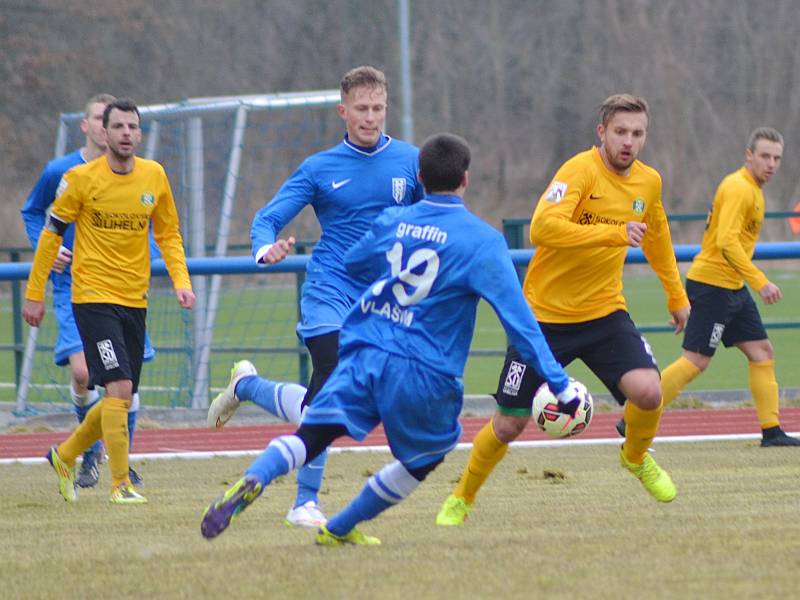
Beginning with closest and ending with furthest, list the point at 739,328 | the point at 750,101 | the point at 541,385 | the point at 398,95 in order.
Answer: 1. the point at 541,385
2. the point at 739,328
3. the point at 398,95
4. the point at 750,101

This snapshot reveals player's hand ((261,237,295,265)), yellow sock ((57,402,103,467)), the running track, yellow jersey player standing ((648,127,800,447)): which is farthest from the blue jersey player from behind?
the running track

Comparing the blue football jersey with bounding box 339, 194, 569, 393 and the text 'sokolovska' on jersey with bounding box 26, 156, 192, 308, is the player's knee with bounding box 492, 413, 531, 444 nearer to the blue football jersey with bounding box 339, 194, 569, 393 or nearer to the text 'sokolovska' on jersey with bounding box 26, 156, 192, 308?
the blue football jersey with bounding box 339, 194, 569, 393

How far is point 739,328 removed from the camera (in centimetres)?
1024

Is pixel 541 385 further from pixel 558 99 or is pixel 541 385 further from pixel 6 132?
pixel 558 99

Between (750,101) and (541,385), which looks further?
(750,101)

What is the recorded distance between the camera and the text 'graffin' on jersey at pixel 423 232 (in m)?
5.64

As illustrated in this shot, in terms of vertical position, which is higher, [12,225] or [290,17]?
[290,17]

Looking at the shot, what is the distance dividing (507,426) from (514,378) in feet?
0.72

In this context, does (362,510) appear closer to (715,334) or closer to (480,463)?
(480,463)

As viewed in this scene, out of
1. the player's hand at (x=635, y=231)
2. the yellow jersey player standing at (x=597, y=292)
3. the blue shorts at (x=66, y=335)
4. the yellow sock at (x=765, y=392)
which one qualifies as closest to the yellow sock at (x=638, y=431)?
the yellow jersey player standing at (x=597, y=292)

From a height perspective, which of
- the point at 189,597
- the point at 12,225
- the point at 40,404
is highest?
the point at 189,597

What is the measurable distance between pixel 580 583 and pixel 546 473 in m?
3.69

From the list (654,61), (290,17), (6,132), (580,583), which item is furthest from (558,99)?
(580,583)

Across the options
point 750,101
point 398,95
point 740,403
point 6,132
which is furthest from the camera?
point 750,101
